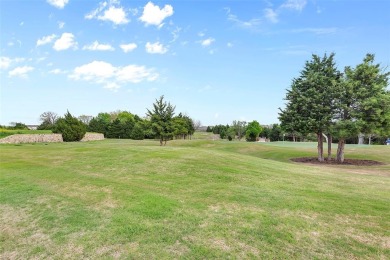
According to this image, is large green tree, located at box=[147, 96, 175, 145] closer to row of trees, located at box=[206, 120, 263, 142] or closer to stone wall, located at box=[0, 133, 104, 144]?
stone wall, located at box=[0, 133, 104, 144]

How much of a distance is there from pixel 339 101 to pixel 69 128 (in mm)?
38079

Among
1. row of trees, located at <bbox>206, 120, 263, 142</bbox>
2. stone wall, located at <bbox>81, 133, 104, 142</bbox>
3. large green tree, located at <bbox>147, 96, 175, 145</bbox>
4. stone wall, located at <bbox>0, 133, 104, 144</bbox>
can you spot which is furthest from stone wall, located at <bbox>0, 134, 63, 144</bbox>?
row of trees, located at <bbox>206, 120, 263, 142</bbox>

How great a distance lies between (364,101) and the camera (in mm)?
23125

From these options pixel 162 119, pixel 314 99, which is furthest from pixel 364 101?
pixel 162 119

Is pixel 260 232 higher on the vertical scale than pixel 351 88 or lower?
lower

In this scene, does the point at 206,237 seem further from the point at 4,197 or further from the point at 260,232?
the point at 4,197

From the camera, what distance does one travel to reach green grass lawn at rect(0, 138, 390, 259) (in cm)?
544

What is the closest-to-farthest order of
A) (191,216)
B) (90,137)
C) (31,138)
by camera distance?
(191,216)
(31,138)
(90,137)

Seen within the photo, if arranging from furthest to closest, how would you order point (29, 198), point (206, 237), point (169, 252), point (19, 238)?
point (29, 198) → point (19, 238) → point (206, 237) → point (169, 252)

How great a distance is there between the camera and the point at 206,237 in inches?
229

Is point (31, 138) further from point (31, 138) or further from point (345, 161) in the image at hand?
point (345, 161)

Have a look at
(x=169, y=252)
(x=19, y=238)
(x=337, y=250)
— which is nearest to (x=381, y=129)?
(x=337, y=250)

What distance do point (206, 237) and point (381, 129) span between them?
24.3m

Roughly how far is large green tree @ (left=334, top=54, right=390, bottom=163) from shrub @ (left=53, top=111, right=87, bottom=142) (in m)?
37.6
